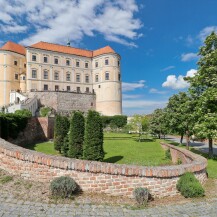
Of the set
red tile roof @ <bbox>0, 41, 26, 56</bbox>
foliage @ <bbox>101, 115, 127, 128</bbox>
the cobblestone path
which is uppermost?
red tile roof @ <bbox>0, 41, 26, 56</bbox>

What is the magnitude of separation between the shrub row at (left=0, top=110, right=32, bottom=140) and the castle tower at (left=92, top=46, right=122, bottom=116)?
132 feet

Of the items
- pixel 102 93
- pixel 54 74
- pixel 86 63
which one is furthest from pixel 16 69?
pixel 102 93

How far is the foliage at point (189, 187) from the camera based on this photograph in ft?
22.4

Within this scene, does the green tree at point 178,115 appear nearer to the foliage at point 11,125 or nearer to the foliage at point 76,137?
the foliage at point 76,137

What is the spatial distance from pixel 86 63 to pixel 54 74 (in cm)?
1107

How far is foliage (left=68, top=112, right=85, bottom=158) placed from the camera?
53.7ft

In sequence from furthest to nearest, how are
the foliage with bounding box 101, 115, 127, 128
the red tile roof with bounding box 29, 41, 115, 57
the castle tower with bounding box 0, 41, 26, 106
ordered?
the red tile roof with bounding box 29, 41, 115, 57 → the foliage with bounding box 101, 115, 127, 128 → the castle tower with bounding box 0, 41, 26, 106

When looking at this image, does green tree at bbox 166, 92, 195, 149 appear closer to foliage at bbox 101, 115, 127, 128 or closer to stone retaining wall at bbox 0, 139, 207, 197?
stone retaining wall at bbox 0, 139, 207, 197

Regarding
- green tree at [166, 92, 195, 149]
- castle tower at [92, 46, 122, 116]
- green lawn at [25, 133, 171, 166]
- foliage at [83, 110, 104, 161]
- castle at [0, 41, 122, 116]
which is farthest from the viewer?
castle tower at [92, 46, 122, 116]

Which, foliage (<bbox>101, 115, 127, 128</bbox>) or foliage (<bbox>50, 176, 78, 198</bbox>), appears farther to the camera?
foliage (<bbox>101, 115, 127, 128</bbox>)

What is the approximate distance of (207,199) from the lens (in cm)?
681

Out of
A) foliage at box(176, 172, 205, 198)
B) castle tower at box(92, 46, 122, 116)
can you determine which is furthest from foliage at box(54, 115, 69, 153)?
castle tower at box(92, 46, 122, 116)

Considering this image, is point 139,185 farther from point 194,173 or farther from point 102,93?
point 102,93

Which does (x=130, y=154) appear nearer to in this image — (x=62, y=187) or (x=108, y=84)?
(x=62, y=187)
